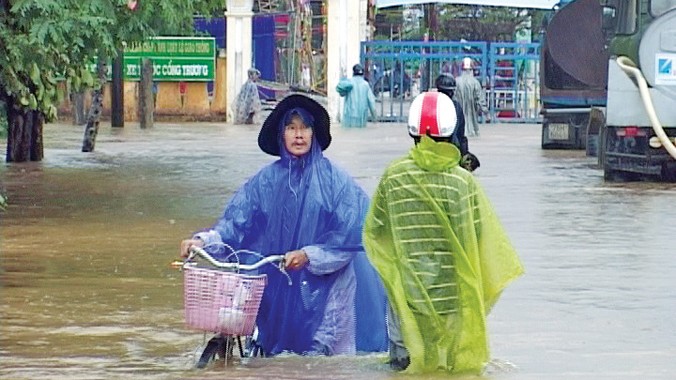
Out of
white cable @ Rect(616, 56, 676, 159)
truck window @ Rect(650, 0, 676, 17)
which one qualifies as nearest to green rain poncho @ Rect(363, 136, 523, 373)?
white cable @ Rect(616, 56, 676, 159)

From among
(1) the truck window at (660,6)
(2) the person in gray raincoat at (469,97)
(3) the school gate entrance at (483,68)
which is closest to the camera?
(1) the truck window at (660,6)

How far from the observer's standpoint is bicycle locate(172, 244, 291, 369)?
7.43 meters

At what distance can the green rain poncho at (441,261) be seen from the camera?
24.6 ft

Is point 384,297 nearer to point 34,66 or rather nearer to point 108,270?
point 108,270

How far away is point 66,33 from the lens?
46.2ft

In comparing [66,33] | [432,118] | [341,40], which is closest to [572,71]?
[341,40]

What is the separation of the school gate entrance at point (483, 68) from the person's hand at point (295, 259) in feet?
108

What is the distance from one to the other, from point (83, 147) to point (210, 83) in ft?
45.9

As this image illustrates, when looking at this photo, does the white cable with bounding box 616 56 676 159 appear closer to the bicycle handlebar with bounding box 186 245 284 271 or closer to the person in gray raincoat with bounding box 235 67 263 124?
the bicycle handlebar with bounding box 186 245 284 271

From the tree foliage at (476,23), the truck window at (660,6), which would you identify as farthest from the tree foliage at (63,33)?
the tree foliage at (476,23)

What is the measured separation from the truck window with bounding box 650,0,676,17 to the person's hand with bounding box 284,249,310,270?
13067 millimetres

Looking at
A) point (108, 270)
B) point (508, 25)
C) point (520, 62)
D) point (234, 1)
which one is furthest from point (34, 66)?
point (508, 25)

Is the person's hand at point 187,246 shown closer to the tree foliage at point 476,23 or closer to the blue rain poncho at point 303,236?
the blue rain poncho at point 303,236

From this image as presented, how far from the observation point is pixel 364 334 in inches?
321
